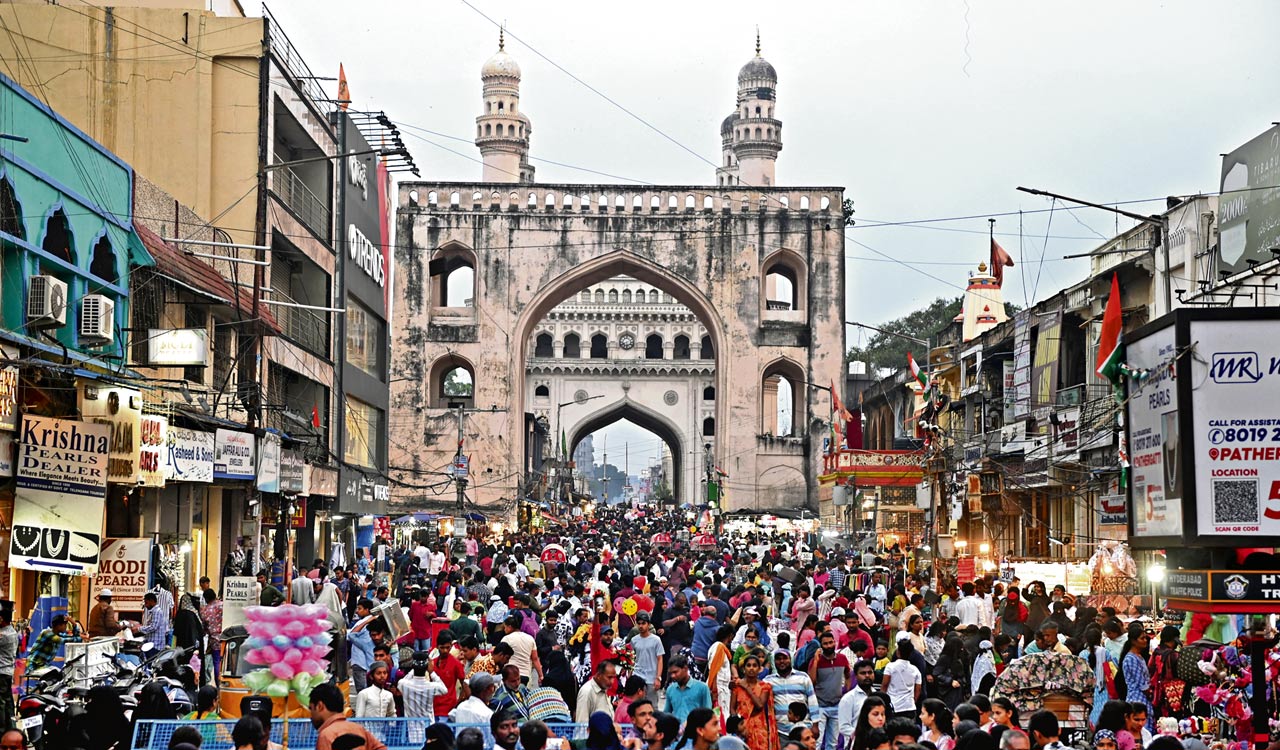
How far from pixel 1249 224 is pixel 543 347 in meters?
59.5

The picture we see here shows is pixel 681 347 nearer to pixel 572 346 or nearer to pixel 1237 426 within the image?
pixel 572 346

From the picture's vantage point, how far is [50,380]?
595 inches

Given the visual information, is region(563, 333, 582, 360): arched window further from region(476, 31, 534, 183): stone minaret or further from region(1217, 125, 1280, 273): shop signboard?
region(1217, 125, 1280, 273): shop signboard

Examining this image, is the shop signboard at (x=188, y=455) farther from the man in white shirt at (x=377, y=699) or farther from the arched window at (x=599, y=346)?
the arched window at (x=599, y=346)

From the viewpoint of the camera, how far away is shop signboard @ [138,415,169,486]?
16250 millimetres

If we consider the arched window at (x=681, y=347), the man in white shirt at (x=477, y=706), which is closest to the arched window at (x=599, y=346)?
the arched window at (x=681, y=347)

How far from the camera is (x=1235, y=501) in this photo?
9.20 metres

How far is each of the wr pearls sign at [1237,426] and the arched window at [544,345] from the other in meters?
69.1

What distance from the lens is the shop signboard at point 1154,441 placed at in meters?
9.38

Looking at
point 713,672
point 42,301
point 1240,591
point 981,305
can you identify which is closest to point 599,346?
point 981,305

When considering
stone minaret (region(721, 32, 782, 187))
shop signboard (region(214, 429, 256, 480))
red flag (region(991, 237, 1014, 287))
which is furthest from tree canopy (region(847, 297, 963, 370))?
shop signboard (region(214, 429, 256, 480))

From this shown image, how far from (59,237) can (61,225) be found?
12 centimetres

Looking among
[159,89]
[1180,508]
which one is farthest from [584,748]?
[159,89]

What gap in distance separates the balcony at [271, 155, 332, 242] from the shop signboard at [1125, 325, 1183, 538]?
1812 cm
